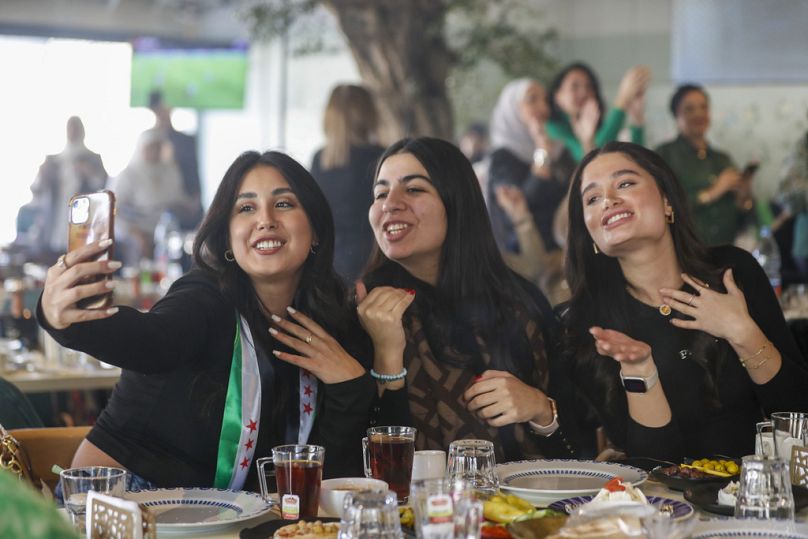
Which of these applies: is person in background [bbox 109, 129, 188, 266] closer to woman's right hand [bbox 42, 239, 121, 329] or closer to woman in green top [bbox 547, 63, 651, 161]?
woman in green top [bbox 547, 63, 651, 161]

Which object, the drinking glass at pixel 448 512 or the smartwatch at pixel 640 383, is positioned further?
the smartwatch at pixel 640 383

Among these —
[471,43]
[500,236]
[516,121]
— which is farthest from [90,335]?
[471,43]

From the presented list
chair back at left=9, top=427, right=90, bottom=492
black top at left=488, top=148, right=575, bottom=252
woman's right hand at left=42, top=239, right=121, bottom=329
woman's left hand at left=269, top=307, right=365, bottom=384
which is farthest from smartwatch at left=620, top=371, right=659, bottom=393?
black top at left=488, top=148, right=575, bottom=252

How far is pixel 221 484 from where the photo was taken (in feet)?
7.49

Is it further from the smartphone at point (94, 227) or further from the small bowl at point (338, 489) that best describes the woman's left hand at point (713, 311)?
the smartphone at point (94, 227)

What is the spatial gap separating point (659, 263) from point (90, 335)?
143 centimetres

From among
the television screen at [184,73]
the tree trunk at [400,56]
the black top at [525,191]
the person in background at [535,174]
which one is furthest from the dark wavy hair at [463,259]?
the television screen at [184,73]

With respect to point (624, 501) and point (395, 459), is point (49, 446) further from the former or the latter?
point (624, 501)

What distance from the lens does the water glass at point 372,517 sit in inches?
55.4

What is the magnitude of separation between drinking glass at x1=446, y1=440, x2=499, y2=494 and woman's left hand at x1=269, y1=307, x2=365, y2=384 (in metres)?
0.44

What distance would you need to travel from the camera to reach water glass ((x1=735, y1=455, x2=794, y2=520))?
5.36 feet

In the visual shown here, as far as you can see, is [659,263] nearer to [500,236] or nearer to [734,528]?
[734,528]

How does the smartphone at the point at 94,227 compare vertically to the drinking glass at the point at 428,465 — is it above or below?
above

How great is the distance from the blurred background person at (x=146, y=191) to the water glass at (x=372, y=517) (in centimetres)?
725
